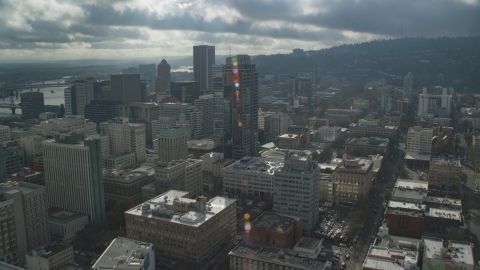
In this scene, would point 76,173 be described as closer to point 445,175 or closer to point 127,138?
point 127,138

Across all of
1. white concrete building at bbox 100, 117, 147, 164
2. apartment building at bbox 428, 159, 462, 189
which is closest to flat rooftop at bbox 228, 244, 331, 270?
apartment building at bbox 428, 159, 462, 189

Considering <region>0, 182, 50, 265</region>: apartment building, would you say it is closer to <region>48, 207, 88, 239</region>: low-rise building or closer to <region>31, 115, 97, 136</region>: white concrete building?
<region>48, 207, 88, 239</region>: low-rise building

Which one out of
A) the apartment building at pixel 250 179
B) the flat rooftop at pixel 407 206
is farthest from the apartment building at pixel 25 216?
the flat rooftop at pixel 407 206

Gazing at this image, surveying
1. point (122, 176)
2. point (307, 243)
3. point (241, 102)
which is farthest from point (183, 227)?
point (241, 102)

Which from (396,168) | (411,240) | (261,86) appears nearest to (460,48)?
(261,86)

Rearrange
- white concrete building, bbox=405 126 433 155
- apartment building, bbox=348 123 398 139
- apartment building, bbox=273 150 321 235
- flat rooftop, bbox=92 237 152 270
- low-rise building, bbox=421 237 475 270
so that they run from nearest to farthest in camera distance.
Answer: flat rooftop, bbox=92 237 152 270
low-rise building, bbox=421 237 475 270
apartment building, bbox=273 150 321 235
white concrete building, bbox=405 126 433 155
apartment building, bbox=348 123 398 139

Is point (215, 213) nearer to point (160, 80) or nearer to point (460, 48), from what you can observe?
point (160, 80)
